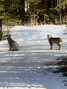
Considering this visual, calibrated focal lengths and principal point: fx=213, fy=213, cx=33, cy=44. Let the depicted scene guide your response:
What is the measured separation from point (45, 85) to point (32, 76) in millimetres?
1240

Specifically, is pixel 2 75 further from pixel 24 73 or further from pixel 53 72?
pixel 53 72

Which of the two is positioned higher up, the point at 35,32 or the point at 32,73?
the point at 35,32

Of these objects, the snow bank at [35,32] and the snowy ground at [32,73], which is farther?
the snow bank at [35,32]

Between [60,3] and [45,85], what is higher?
[60,3]

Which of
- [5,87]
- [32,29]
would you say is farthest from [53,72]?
[32,29]

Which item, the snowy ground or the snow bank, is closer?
the snowy ground

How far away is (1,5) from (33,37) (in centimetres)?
434

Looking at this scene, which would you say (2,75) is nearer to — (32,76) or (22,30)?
(32,76)

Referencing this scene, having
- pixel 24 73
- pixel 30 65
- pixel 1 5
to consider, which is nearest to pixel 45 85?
pixel 24 73

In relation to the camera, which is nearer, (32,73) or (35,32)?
(32,73)

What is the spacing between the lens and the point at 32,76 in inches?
321

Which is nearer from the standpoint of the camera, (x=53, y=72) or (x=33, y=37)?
(x=53, y=72)

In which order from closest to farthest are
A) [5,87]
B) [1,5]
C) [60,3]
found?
[5,87] < [1,5] < [60,3]

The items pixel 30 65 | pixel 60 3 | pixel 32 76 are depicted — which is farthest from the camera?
pixel 60 3
